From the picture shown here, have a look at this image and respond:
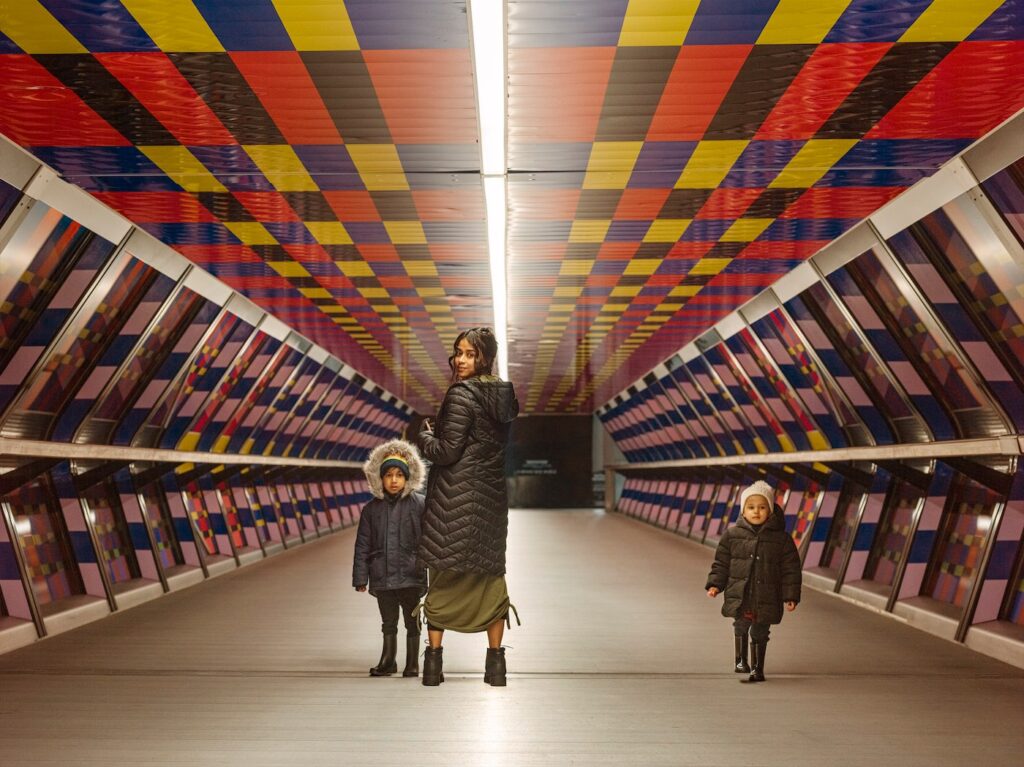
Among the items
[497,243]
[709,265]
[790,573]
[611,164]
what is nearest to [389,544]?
[790,573]

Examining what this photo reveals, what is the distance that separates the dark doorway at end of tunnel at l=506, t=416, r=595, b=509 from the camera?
31.5 m

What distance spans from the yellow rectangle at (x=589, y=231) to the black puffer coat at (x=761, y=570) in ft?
8.46

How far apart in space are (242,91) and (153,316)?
13.1 feet

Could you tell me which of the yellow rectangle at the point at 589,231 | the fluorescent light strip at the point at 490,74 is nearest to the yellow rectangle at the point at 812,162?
the yellow rectangle at the point at 589,231

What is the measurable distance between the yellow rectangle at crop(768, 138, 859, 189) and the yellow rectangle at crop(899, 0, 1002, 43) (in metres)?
1.31

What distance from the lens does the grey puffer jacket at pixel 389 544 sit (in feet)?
18.9

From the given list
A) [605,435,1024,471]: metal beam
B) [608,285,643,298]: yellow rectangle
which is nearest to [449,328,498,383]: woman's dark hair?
[605,435,1024,471]: metal beam

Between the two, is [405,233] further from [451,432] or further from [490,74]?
[490,74]

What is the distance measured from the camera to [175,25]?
412cm

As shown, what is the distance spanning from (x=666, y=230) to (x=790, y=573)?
2.89m

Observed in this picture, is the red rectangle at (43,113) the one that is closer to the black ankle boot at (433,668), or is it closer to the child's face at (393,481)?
the child's face at (393,481)

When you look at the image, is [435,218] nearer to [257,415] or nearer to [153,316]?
[153,316]

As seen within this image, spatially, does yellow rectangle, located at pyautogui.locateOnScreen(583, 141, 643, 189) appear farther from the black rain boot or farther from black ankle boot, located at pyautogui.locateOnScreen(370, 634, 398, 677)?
black ankle boot, located at pyautogui.locateOnScreen(370, 634, 398, 677)

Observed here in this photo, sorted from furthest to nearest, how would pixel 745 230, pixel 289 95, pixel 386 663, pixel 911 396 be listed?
1. pixel 911 396
2. pixel 745 230
3. pixel 386 663
4. pixel 289 95
